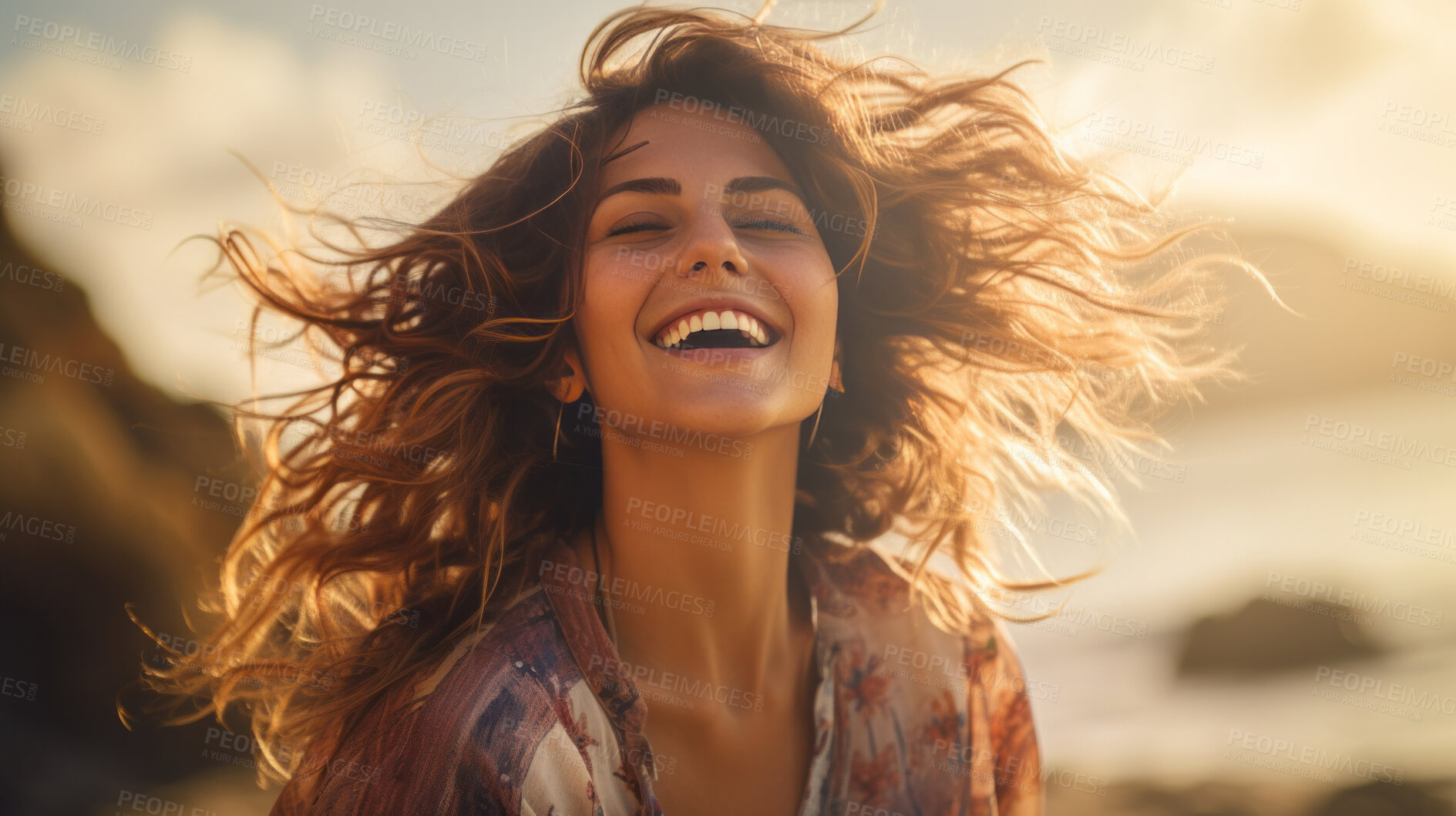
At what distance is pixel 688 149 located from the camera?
184 centimetres

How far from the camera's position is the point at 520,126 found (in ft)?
6.69

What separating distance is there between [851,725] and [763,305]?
1.15 metres

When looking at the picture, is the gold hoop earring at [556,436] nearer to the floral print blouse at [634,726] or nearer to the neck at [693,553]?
the neck at [693,553]

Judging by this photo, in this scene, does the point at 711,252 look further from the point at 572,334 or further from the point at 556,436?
the point at 556,436

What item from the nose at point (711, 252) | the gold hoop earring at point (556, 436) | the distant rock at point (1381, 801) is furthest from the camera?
the distant rock at point (1381, 801)

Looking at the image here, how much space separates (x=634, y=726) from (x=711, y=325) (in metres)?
0.93

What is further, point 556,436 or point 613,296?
point 556,436

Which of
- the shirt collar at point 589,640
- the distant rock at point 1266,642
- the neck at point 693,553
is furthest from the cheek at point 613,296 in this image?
the distant rock at point 1266,642

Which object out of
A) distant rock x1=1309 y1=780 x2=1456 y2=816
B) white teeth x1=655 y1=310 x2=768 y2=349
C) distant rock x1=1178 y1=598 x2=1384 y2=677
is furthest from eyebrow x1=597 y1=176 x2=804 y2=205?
distant rock x1=1309 y1=780 x2=1456 y2=816

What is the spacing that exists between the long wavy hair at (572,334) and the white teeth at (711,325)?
29cm

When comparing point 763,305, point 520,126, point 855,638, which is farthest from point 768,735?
point 520,126

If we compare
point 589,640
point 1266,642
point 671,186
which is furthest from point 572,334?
point 1266,642

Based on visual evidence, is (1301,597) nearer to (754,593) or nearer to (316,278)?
(754,593)

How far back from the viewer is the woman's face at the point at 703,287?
173 centimetres
